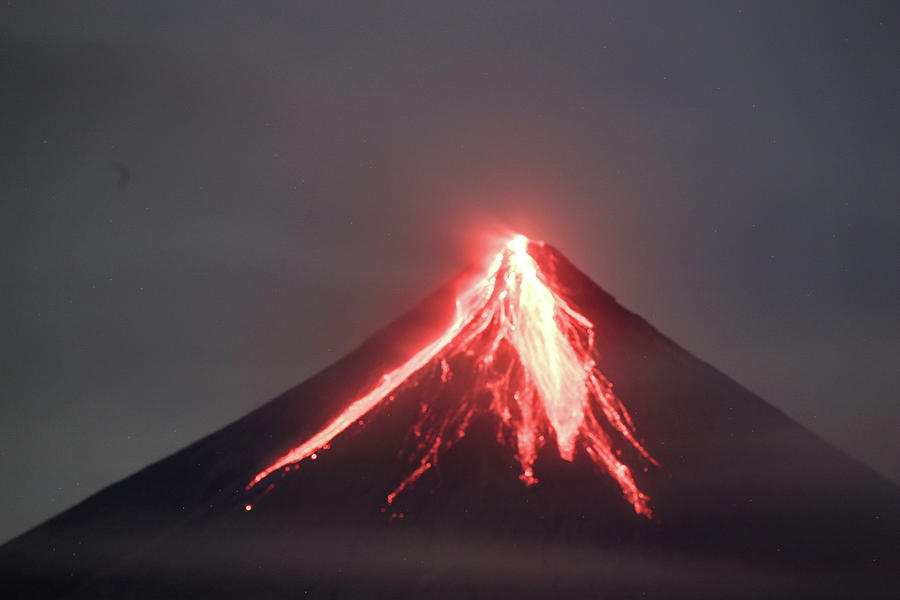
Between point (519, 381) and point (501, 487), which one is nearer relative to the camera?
point (501, 487)

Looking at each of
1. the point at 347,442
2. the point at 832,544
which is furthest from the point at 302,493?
the point at 832,544

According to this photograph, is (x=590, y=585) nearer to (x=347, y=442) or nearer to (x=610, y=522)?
(x=610, y=522)

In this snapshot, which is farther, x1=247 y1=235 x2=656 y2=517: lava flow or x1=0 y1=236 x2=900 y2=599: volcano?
x1=247 y1=235 x2=656 y2=517: lava flow

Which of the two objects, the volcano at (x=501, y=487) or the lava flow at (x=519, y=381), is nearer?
the volcano at (x=501, y=487)

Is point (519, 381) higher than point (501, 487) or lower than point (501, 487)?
higher
